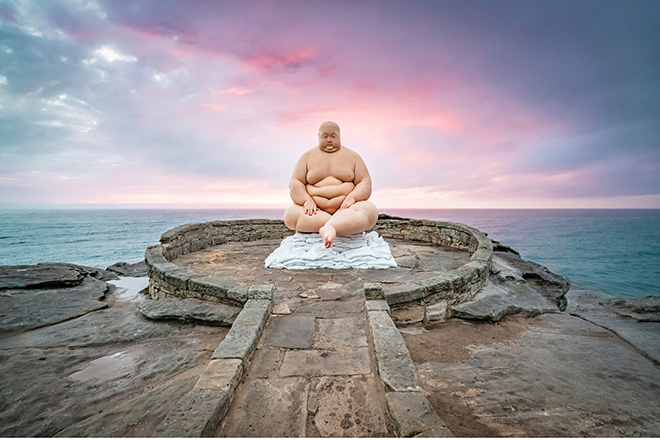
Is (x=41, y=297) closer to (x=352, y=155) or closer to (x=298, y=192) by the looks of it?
(x=298, y=192)

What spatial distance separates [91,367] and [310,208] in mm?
3439

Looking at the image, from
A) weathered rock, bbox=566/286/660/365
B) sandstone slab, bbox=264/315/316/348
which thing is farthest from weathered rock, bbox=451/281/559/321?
sandstone slab, bbox=264/315/316/348

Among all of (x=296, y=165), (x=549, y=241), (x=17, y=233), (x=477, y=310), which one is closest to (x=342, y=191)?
(x=296, y=165)

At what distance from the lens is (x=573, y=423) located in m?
1.90

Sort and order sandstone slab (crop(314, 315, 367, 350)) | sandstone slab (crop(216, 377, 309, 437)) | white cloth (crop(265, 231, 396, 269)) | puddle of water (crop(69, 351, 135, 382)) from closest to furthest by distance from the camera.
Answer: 1. sandstone slab (crop(216, 377, 309, 437))
2. puddle of water (crop(69, 351, 135, 382))
3. sandstone slab (crop(314, 315, 367, 350))
4. white cloth (crop(265, 231, 396, 269))

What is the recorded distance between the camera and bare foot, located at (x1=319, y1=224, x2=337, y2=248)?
428cm

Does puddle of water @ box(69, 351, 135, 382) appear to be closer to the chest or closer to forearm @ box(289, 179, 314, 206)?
forearm @ box(289, 179, 314, 206)

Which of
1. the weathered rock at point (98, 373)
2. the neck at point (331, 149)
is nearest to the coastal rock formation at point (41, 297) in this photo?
the weathered rock at point (98, 373)

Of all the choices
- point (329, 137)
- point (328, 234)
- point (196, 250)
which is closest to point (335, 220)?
point (328, 234)

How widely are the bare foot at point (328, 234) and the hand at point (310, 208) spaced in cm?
57

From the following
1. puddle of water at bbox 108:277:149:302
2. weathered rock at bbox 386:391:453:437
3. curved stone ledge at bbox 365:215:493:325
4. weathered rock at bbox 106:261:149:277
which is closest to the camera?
weathered rock at bbox 386:391:453:437

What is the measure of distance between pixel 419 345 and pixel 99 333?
3.46 metres

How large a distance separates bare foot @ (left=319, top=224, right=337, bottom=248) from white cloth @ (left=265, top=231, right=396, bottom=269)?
0.52 meters

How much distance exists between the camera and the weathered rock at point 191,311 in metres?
3.12
